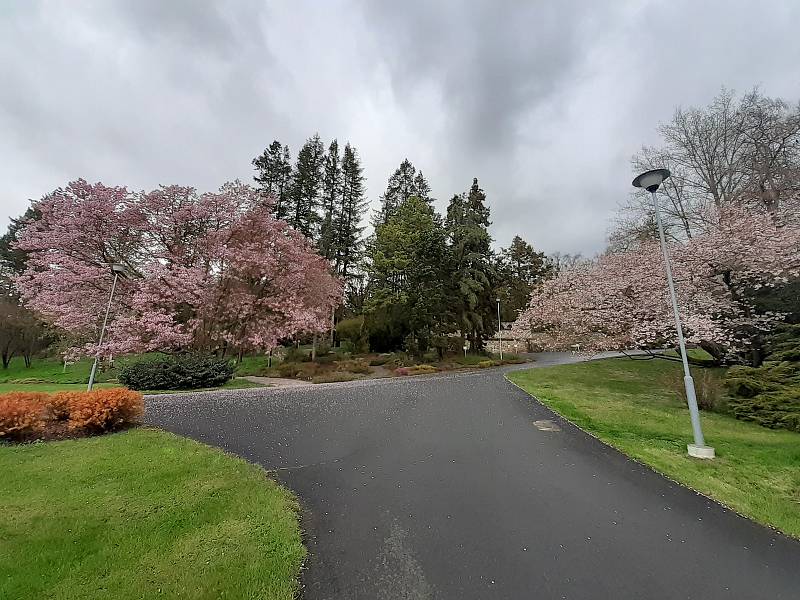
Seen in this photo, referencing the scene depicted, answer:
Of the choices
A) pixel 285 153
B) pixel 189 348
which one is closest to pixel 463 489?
pixel 189 348

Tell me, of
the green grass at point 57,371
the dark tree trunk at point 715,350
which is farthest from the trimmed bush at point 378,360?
the dark tree trunk at point 715,350

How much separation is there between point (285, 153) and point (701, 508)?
3524 centimetres

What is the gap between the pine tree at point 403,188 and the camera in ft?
119

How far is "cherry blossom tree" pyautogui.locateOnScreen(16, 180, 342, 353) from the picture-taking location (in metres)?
13.8

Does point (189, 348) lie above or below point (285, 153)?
below

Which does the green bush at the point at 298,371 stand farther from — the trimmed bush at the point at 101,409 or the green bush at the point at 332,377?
the trimmed bush at the point at 101,409

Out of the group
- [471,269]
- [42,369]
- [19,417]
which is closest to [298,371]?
[19,417]

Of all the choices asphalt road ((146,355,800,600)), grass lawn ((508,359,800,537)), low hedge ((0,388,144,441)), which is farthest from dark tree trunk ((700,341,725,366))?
low hedge ((0,388,144,441))

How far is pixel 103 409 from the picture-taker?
6500mm

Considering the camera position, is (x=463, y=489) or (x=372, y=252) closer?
(x=463, y=489)

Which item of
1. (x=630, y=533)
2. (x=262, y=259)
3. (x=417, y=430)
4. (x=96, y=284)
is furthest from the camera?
(x=262, y=259)

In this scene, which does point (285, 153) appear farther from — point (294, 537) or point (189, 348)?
point (294, 537)

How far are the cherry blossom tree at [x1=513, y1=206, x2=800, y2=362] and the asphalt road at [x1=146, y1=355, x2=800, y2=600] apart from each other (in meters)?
6.19

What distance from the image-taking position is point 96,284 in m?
14.4
